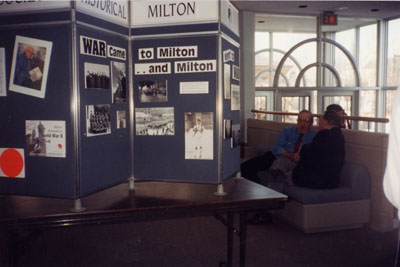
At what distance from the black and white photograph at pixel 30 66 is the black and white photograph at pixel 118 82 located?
0.31m

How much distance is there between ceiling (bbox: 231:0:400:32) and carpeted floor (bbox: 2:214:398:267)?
5.62 meters

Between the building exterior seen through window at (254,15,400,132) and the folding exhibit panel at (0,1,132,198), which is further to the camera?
the building exterior seen through window at (254,15,400,132)

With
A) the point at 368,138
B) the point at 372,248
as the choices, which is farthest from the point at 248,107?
the point at 372,248

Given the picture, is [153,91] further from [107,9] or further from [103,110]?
[107,9]

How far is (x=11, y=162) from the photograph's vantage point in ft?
5.55

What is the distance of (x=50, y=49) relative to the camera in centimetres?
161

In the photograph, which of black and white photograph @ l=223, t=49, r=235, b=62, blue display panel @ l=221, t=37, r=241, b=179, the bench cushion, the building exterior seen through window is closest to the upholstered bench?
the bench cushion

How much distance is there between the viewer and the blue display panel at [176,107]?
187 centimetres

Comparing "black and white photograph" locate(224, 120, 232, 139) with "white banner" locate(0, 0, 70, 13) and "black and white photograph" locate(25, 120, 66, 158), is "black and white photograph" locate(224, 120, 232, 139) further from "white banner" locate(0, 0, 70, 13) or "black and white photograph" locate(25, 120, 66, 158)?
"white banner" locate(0, 0, 70, 13)

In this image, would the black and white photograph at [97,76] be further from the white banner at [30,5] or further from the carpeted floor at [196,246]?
the carpeted floor at [196,246]

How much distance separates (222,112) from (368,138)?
2.59 metres

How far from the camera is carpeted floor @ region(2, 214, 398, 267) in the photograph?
9.96 ft

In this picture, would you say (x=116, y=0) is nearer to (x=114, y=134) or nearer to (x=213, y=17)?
(x=213, y=17)

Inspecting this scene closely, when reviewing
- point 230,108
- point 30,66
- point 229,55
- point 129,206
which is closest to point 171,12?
point 229,55
